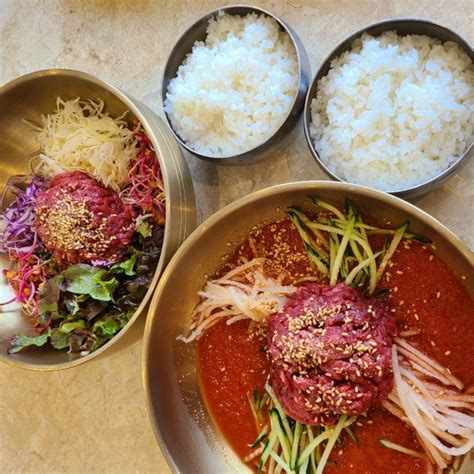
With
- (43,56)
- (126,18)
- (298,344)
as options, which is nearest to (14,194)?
(43,56)

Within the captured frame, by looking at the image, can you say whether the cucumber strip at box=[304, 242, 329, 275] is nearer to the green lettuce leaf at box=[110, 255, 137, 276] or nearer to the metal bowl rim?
the metal bowl rim

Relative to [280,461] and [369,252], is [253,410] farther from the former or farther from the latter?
[369,252]

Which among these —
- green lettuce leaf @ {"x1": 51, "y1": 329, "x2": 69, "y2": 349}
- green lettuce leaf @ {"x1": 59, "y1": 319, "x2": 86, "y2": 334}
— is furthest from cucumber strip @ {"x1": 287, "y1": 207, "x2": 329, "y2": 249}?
green lettuce leaf @ {"x1": 51, "y1": 329, "x2": 69, "y2": 349}

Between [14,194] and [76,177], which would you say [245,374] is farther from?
[14,194]

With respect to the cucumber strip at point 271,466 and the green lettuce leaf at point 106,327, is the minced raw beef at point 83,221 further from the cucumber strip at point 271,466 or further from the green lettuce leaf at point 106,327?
the cucumber strip at point 271,466

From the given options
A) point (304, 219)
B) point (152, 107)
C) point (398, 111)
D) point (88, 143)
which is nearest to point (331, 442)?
point (304, 219)

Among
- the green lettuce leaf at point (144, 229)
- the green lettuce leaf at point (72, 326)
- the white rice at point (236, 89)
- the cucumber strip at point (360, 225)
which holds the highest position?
the white rice at point (236, 89)

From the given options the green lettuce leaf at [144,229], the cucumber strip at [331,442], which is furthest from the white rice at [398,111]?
the cucumber strip at [331,442]
